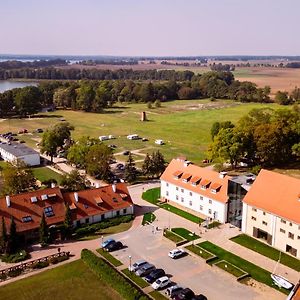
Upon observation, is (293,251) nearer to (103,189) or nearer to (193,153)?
(103,189)

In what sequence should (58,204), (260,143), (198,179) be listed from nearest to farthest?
(58,204) < (198,179) < (260,143)

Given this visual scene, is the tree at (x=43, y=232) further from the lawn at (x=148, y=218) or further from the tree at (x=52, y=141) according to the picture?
the tree at (x=52, y=141)

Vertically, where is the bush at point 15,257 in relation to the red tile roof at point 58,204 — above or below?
below

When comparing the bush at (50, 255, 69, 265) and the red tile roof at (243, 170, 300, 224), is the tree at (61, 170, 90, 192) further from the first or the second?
the red tile roof at (243, 170, 300, 224)

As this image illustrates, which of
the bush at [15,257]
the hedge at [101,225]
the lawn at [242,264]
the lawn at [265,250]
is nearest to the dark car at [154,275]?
the lawn at [242,264]

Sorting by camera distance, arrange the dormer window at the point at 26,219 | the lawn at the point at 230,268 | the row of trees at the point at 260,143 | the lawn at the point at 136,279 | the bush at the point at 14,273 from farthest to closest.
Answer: the row of trees at the point at 260,143, the dormer window at the point at 26,219, the lawn at the point at 230,268, the bush at the point at 14,273, the lawn at the point at 136,279

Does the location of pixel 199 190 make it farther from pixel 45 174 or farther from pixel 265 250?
pixel 45 174

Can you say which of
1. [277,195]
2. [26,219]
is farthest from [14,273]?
[277,195]
